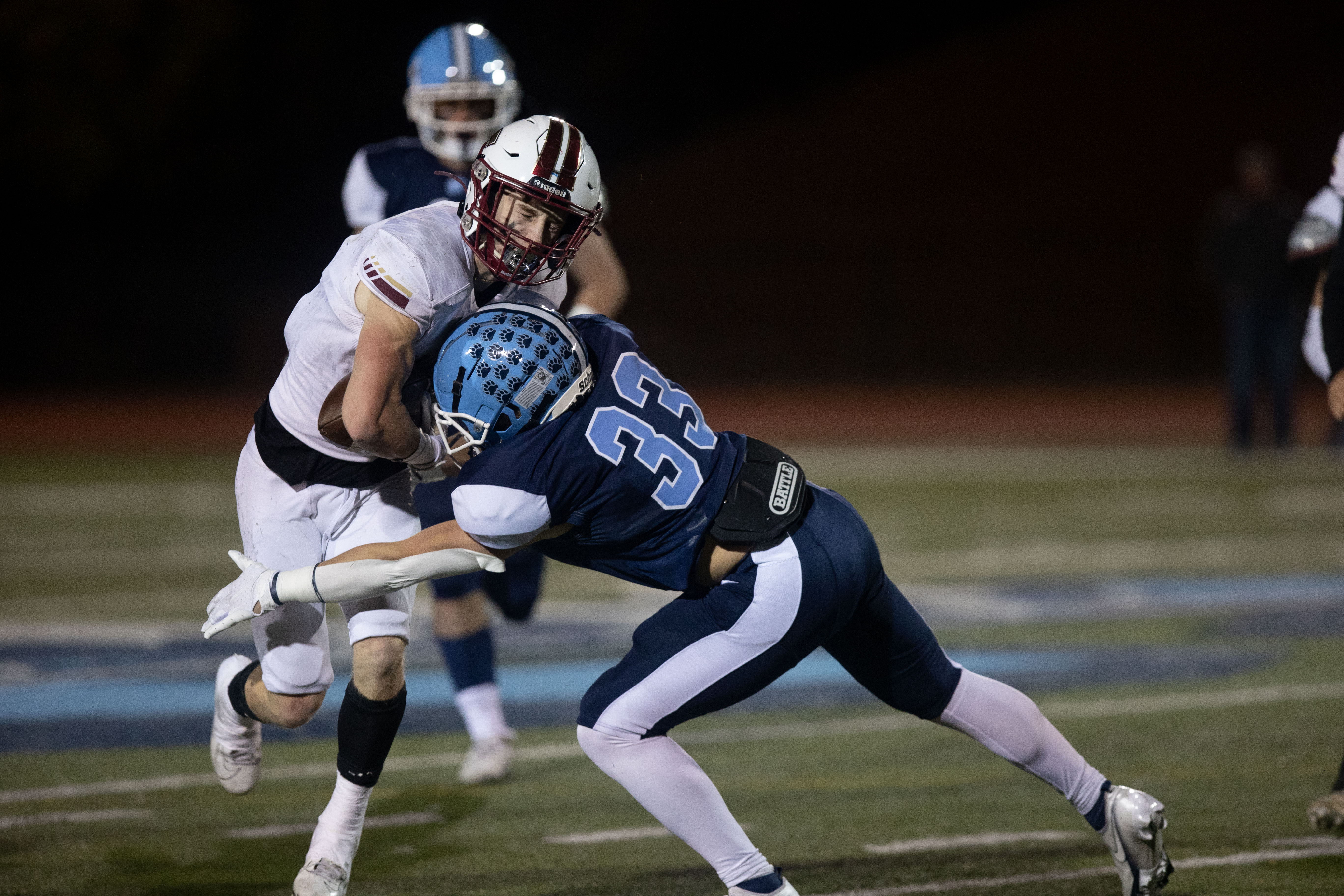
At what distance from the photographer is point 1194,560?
841 centimetres

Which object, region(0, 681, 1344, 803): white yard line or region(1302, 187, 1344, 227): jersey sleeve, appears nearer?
region(0, 681, 1344, 803): white yard line

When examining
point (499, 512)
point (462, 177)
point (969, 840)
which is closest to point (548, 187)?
point (499, 512)

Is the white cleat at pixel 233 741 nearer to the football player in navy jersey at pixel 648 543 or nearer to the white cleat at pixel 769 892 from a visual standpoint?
the football player in navy jersey at pixel 648 543

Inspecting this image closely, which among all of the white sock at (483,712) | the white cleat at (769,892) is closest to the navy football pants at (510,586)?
the white sock at (483,712)

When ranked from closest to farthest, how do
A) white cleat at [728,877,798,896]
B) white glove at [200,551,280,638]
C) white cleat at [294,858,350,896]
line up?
1. white cleat at [728,877,798,896]
2. white glove at [200,551,280,638]
3. white cleat at [294,858,350,896]

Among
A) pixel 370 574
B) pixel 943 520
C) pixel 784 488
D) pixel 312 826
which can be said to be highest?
pixel 784 488

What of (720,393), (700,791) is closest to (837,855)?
(700,791)

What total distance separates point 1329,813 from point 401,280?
8.53 feet

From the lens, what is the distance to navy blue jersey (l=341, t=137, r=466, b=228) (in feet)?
15.0

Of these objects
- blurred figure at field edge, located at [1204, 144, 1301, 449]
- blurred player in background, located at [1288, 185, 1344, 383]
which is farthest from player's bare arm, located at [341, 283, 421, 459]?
blurred figure at field edge, located at [1204, 144, 1301, 449]

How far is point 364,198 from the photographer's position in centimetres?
460

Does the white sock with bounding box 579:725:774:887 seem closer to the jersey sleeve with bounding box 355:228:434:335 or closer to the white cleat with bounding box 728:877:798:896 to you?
the white cleat with bounding box 728:877:798:896

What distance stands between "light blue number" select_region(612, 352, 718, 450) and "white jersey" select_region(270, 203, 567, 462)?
1.03 feet

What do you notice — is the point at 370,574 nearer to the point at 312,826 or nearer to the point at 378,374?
the point at 378,374
